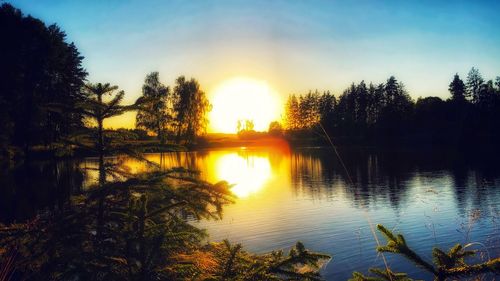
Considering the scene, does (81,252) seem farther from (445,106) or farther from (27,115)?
(445,106)

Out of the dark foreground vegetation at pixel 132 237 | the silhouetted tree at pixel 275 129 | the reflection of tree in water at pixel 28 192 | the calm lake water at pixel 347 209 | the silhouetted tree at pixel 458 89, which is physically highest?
the silhouetted tree at pixel 458 89

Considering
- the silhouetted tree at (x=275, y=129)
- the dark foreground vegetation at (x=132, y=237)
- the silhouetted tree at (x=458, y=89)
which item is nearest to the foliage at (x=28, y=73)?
the dark foreground vegetation at (x=132, y=237)

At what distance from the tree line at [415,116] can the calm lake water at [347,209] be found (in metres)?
37.5

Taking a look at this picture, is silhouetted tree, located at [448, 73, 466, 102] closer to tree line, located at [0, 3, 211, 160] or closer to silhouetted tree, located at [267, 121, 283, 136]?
silhouetted tree, located at [267, 121, 283, 136]

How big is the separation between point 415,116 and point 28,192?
9488 cm

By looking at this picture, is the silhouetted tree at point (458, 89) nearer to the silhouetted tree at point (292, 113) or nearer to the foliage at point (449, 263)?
the silhouetted tree at point (292, 113)

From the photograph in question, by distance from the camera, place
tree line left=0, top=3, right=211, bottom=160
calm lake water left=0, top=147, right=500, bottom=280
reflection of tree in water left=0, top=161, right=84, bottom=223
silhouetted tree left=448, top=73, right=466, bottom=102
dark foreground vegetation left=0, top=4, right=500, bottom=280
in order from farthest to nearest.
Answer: silhouetted tree left=448, top=73, right=466, bottom=102, tree line left=0, top=3, right=211, bottom=160, reflection of tree in water left=0, top=161, right=84, bottom=223, calm lake water left=0, top=147, right=500, bottom=280, dark foreground vegetation left=0, top=4, right=500, bottom=280

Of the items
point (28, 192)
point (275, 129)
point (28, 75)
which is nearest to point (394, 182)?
point (28, 192)

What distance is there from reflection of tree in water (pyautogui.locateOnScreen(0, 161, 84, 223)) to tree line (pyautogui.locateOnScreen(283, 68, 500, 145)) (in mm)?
49269

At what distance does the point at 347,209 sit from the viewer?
25812mm

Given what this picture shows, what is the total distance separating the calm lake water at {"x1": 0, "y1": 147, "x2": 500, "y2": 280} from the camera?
17562 millimetres

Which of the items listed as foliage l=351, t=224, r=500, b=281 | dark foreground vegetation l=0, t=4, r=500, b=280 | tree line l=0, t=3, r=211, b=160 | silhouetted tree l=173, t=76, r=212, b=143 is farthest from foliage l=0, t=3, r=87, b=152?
silhouetted tree l=173, t=76, r=212, b=143

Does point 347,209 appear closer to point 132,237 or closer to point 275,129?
point 132,237

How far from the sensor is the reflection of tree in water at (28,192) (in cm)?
2200
